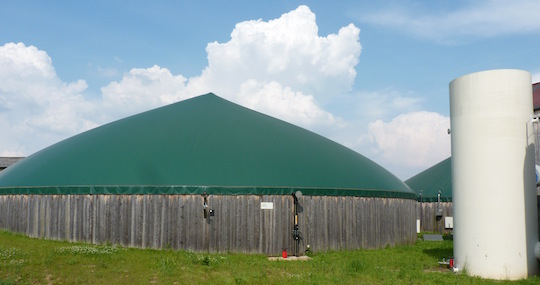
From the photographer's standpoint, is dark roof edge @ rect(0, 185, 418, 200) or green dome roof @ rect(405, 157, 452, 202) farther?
green dome roof @ rect(405, 157, 452, 202)

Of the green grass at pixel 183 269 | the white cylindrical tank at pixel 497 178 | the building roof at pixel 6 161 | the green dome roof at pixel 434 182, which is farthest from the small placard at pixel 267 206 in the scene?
the building roof at pixel 6 161

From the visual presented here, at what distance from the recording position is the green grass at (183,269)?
54.7 ft

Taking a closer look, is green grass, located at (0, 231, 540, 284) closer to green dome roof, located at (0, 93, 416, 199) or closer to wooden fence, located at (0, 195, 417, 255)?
wooden fence, located at (0, 195, 417, 255)

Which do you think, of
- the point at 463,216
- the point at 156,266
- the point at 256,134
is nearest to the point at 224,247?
the point at 156,266

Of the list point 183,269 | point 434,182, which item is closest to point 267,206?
point 183,269

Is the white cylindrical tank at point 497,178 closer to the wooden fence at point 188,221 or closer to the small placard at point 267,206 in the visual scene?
the wooden fence at point 188,221

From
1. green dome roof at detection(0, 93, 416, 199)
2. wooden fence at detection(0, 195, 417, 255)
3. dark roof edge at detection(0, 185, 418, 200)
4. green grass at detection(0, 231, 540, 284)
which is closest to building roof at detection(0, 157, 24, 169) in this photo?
green dome roof at detection(0, 93, 416, 199)

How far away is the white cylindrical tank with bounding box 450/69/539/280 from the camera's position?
18.6 m

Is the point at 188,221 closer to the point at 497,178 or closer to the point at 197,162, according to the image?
the point at 197,162

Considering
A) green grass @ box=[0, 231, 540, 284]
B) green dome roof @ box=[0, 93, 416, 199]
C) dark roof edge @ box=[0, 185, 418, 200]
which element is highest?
green dome roof @ box=[0, 93, 416, 199]

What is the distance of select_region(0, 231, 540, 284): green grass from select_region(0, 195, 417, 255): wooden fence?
0.89m

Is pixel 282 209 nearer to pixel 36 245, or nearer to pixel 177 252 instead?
pixel 177 252

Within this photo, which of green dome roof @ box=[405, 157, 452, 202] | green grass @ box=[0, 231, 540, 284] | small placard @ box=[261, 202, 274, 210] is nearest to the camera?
green grass @ box=[0, 231, 540, 284]

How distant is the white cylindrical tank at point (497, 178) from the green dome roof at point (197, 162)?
714 cm
